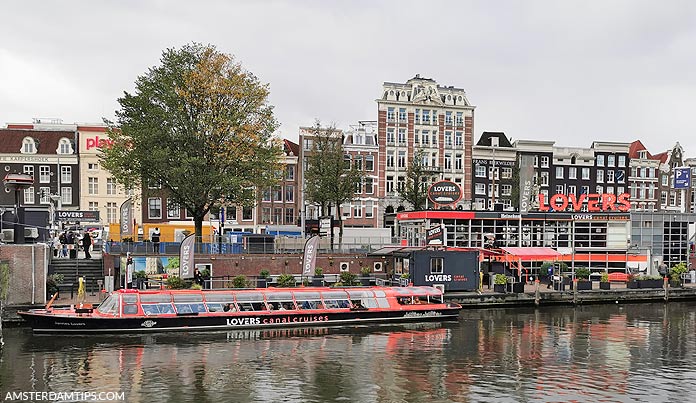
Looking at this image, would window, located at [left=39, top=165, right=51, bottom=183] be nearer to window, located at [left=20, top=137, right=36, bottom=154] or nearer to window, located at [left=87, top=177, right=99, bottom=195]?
window, located at [left=20, top=137, right=36, bottom=154]

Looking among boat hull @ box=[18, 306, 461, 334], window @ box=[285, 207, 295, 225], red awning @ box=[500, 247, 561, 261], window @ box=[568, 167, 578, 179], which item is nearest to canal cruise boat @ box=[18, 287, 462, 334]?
boat hull @ box=[18, 306, 461, 334]

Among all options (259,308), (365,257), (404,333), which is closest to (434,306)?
(404,333)

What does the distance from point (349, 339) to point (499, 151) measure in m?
66.1

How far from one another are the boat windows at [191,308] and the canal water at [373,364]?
4.70ft

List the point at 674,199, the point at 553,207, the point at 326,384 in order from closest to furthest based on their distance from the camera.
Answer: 1. the point at 326,384
2. the point at 553,207
3. the point at 674,199

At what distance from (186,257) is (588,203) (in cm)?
3939

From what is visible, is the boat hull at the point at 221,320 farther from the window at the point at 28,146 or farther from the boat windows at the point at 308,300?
the window at the point at 28,146

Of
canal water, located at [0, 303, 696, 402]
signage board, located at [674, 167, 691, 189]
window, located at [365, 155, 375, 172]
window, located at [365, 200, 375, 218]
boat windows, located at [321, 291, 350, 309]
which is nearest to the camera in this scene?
canal water, located at [0, 303, 696, 402]

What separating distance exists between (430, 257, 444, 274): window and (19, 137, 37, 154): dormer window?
5785cm

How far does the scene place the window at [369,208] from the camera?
8906cm

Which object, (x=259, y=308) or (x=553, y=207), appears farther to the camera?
(x=553, y=207)

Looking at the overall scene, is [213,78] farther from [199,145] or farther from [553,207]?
[553,207]

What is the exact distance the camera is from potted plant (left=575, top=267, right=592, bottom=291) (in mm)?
50531

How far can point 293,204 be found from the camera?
285 feet
